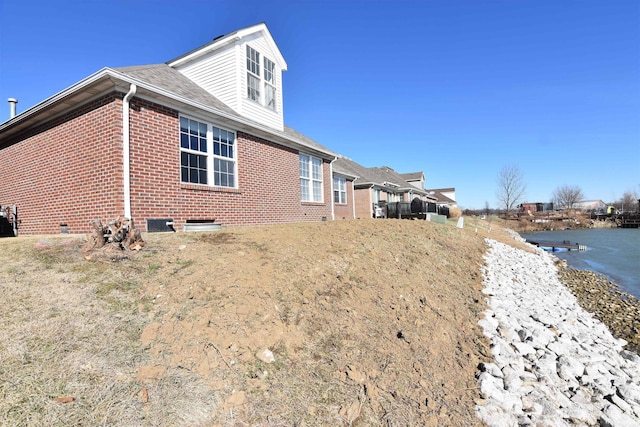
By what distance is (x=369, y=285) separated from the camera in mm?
4875

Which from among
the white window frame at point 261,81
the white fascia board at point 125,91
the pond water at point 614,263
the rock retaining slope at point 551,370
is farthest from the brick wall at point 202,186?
the pond water at point 614,263

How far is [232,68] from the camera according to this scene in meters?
10.7

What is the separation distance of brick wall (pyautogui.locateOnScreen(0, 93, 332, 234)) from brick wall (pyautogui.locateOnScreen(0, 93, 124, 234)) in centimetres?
2

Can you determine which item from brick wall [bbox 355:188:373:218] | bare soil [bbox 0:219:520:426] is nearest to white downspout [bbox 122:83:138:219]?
bare soil [bbox 0:219:520:426]

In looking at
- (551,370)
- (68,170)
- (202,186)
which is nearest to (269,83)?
(202,186)

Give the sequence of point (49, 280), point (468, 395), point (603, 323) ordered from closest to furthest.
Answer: point (468, 395), point (49, 280), point (603, 323)

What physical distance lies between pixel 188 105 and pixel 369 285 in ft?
20.9

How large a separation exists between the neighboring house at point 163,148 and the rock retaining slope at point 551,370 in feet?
23.0

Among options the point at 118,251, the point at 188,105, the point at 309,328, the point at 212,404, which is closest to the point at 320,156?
the point at 188,105

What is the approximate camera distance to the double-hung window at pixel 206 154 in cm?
827

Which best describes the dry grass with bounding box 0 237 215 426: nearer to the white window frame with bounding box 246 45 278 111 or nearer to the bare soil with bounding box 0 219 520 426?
the bare soil with bounding box 0 219 520 426

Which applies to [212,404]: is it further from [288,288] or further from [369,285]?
[369,285]

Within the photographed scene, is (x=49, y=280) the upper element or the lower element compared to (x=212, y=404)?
upper

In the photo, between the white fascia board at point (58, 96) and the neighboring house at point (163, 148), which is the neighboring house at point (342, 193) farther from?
the white fascia board at point (58, 96)
